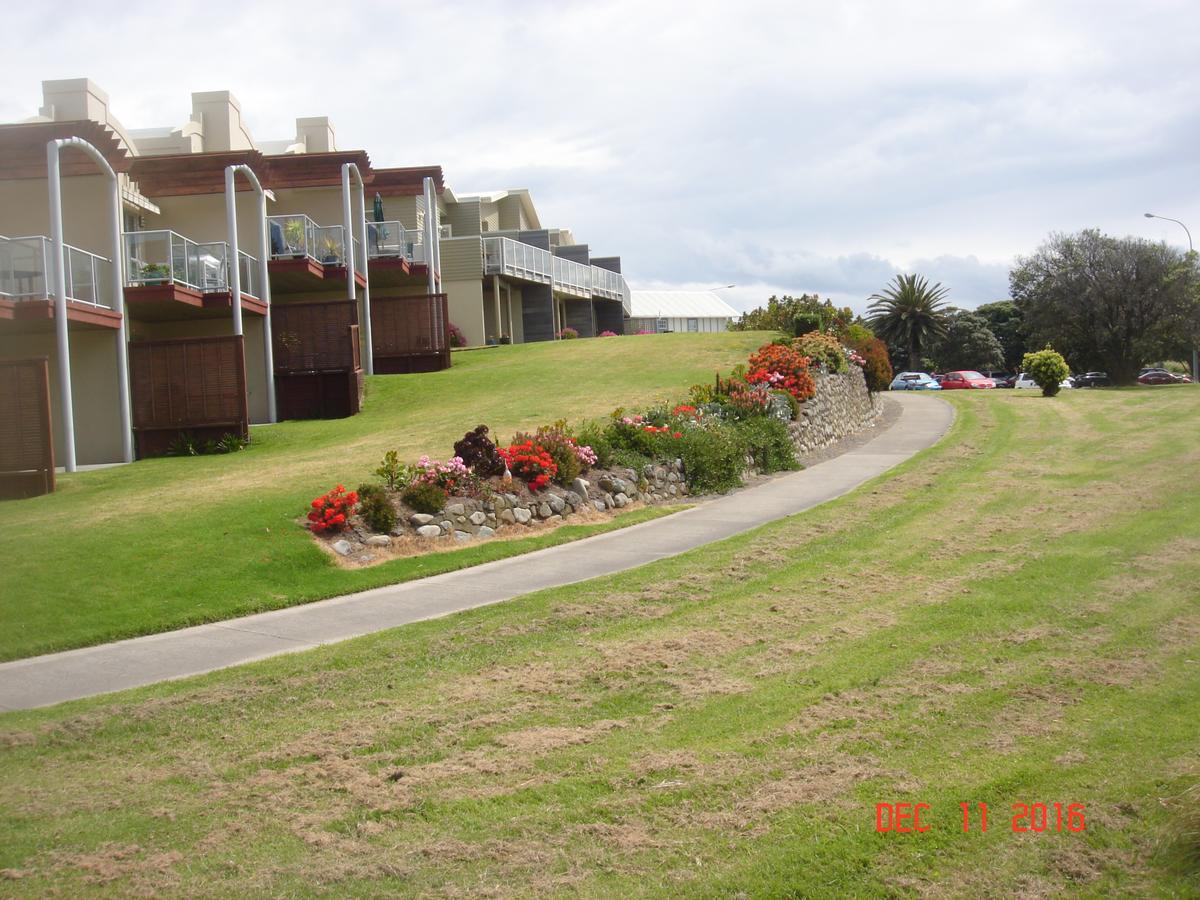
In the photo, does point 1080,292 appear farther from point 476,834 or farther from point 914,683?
point 476,834

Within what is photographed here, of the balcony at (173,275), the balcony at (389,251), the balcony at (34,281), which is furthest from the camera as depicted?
the balcony at (389,251)

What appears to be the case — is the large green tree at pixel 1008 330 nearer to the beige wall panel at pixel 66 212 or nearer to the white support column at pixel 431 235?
the white support column at pixel 431 235

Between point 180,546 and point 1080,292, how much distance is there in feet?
153

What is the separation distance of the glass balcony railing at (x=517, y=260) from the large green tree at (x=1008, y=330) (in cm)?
4369

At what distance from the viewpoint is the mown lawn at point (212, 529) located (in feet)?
32.8

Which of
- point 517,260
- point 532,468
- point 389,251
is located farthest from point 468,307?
point 532,468

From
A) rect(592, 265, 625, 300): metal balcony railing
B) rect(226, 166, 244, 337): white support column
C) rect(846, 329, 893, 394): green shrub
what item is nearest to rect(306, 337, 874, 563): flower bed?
rect(846, 329, 893, 394): green shrub

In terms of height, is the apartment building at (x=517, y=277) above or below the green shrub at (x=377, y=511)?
above

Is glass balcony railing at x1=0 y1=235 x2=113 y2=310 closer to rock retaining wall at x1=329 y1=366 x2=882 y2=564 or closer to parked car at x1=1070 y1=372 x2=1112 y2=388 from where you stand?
rock retaining wall at x1=329 y1=366 x2=882 y2=564

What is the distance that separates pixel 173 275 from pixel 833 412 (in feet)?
48.9

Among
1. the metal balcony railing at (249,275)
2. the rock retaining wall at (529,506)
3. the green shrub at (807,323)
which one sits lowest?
the rock retaining wall at (529,506)

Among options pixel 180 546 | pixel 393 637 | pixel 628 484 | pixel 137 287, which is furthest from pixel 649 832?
pixel 137 287

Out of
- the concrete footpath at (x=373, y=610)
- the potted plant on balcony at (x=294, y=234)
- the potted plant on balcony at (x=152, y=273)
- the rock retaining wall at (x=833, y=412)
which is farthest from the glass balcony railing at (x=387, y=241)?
the concrete footpath at (x=373, y=610)

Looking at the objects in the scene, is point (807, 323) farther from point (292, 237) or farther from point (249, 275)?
point (249, 275)
